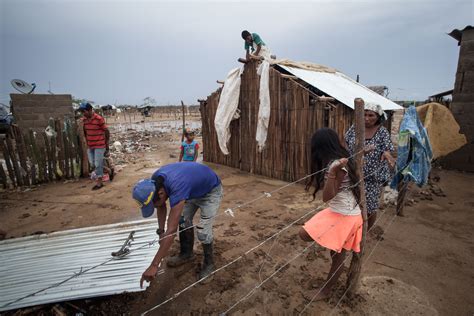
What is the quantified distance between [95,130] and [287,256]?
478cm

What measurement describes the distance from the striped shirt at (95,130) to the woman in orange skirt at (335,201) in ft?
16.5

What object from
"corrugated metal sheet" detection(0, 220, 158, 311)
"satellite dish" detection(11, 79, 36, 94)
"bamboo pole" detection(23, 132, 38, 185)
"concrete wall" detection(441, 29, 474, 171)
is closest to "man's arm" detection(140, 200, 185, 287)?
"corrugated metal sheet" detection(0, 220, 158, 311)

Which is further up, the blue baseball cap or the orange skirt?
the blue baseball cap

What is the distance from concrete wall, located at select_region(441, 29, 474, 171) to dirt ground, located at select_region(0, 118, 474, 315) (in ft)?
5.85

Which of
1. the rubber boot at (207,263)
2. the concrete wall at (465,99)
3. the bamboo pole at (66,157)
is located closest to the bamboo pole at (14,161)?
the bamboo pole at (66,157)

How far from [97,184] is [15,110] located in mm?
5912

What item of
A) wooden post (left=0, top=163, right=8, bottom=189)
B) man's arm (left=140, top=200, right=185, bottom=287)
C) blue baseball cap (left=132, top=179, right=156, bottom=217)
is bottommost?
wooden post (left=0, top=163, right=8, bottom=189)

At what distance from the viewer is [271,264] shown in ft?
9.70

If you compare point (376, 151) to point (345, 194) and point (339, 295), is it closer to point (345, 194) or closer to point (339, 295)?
point (345, 194)

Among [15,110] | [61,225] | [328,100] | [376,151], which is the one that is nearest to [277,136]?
[328,100]

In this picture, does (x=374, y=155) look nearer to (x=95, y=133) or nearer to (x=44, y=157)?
(x=95, y=133)

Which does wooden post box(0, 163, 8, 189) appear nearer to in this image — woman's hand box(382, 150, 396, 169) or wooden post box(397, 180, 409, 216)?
woman's hand box(382, 150, 396, 169)

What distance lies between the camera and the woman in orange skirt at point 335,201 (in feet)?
6.29

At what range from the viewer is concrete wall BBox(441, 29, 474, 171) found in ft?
21.9
